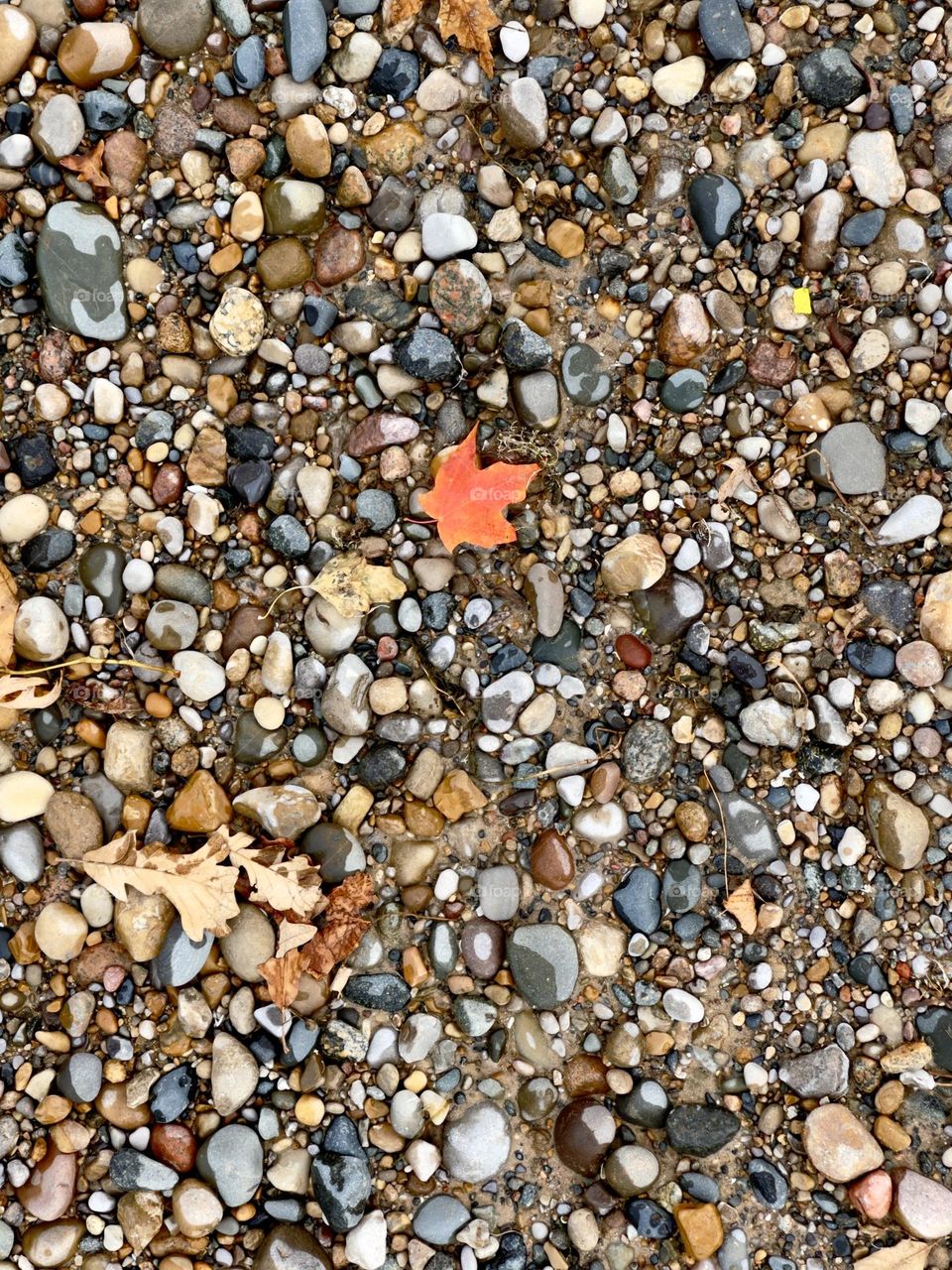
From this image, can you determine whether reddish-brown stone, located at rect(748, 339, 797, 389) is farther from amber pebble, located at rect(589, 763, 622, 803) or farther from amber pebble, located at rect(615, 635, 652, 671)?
amber pebble, located at rect(589, 763, 622, 803)

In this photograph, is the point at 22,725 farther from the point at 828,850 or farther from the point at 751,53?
the point at 751,53

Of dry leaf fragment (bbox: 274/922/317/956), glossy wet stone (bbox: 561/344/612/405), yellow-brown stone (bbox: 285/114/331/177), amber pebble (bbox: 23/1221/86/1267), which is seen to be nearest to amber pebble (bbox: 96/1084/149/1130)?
amber pebble (bbox: 23/1221/86/1267)

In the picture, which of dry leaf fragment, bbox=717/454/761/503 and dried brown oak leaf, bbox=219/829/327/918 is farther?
dry leaf fragment, bbox=717/454/761/503

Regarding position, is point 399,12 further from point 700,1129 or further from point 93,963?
point 700,1129

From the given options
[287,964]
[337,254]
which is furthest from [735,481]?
[287,964]

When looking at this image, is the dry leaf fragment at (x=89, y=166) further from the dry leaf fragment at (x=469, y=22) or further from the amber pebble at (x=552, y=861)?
the amber pebble at (x=552, y=861)

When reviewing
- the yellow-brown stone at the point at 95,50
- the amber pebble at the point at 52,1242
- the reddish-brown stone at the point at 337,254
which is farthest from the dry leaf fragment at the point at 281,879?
the yellow-brown stone at the point at 95,50

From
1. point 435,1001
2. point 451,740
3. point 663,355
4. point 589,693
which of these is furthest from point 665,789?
point 663,355
